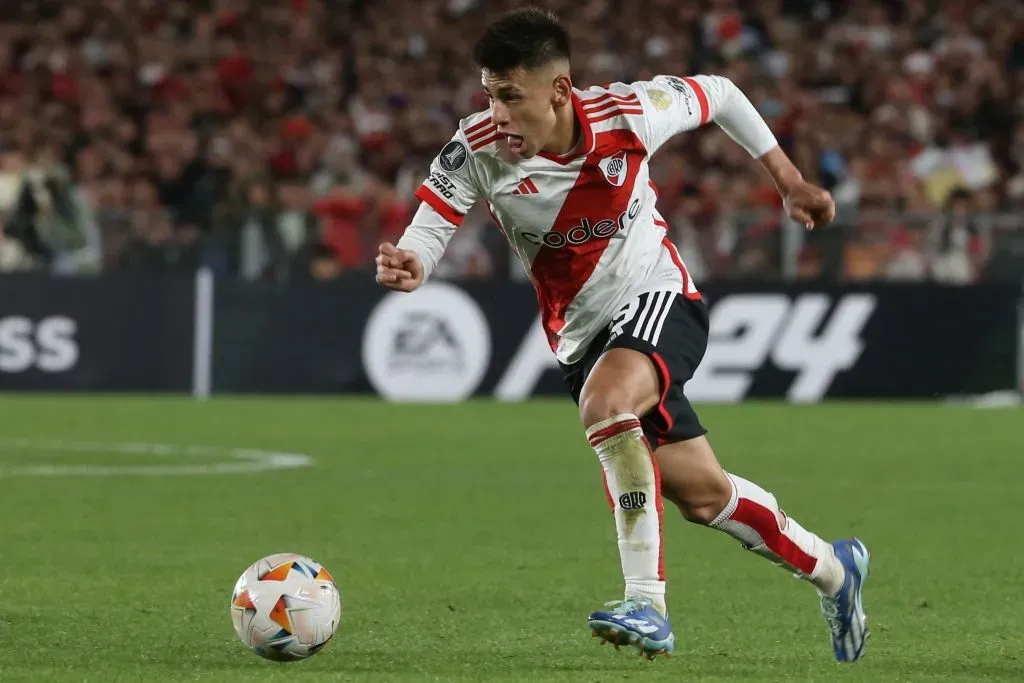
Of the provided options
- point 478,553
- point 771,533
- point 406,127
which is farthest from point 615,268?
point 406,127

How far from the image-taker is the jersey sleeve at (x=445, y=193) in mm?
5383

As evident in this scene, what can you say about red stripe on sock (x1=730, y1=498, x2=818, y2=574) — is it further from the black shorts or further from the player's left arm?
the player's left arm

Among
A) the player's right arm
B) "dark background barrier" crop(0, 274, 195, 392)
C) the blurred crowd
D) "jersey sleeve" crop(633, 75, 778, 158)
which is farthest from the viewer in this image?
"dark background barrier" crop(0, 274, 195, 392)

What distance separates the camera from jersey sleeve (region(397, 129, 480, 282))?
17.7 ft

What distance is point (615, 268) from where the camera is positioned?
5492 millimetres

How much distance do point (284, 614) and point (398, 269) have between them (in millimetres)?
969

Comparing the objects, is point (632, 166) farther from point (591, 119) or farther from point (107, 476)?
point (107, 476)

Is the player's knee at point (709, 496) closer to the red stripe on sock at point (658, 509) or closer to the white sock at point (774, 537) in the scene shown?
the white sock at point (774, 537)

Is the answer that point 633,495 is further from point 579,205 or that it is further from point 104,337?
point 104,337

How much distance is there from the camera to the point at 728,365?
16.7 m

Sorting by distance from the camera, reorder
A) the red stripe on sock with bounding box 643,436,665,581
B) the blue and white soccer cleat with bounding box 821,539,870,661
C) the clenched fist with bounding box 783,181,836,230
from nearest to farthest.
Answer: the red stripe on sock with bounding box 643,436,665,581
the blue and white soccer cleat with bounding box 821,539,870,661
the clenched fist with bounding box 783,181,836,230

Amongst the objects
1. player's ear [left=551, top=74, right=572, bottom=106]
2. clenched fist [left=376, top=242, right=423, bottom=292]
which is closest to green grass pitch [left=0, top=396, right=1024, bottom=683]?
clenched fist [left=376, top=242, right=423, bottom=292]

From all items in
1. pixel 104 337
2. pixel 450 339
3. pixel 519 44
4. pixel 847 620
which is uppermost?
pixel 519 44

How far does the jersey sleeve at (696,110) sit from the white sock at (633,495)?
3.10ft
